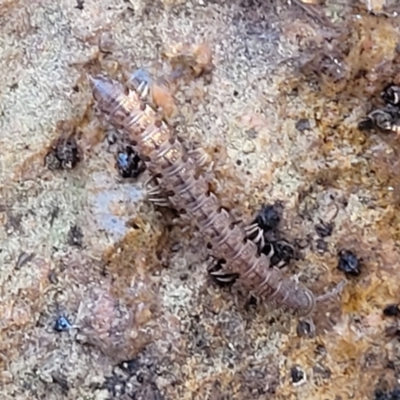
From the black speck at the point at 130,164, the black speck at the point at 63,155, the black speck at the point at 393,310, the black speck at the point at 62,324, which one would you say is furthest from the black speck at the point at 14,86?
the black speck at the point at 393,310

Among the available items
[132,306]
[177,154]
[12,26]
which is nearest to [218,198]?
Result: [177,154]

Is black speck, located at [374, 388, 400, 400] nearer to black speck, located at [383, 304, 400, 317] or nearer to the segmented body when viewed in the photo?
black speck, located at [383, 304, 400, 317]

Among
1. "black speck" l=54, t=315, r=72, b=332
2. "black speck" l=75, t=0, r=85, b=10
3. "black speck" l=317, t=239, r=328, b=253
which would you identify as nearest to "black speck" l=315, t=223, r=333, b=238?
"black speck" l=317, t=239, r=328, b=253

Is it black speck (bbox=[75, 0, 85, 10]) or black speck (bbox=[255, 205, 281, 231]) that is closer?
black speck (bbox=[255, 205, 281, 231])

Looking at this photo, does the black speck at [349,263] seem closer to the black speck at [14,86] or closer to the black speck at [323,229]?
the black speck at [323,229]

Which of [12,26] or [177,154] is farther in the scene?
[12,26]

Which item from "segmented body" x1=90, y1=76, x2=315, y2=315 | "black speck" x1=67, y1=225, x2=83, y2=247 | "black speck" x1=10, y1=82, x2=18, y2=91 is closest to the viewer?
"segmented body" x1=90, y1=76, x2=315, y2=315

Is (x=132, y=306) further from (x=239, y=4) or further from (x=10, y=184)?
(x=239, y=4)

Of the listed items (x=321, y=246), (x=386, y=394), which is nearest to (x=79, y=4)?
(x=321, y=246)
